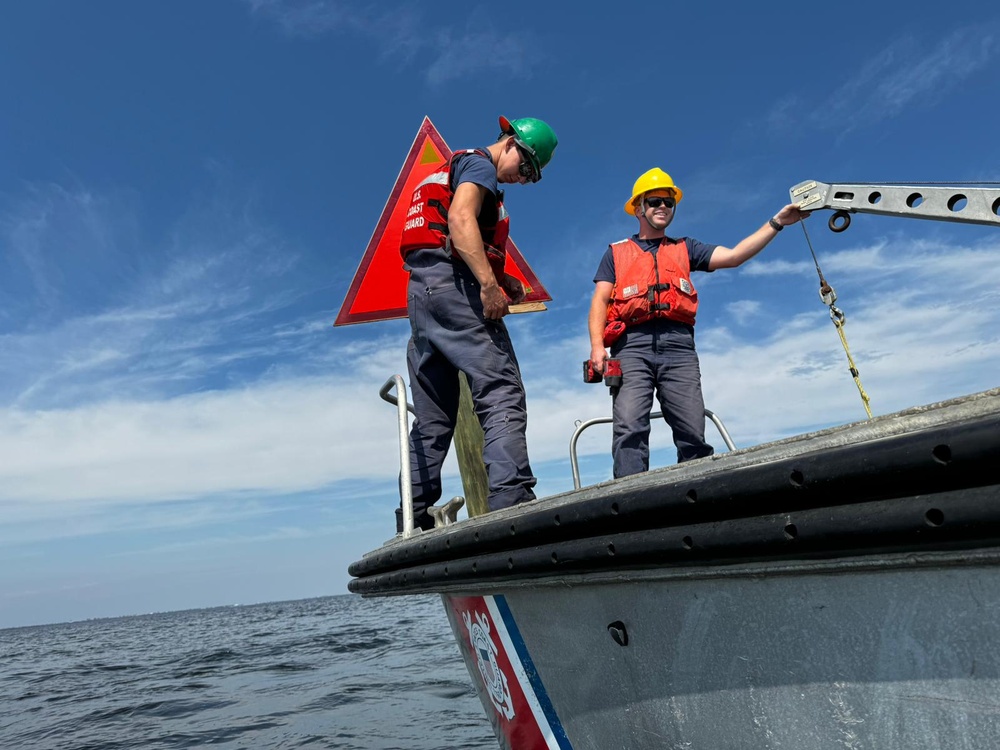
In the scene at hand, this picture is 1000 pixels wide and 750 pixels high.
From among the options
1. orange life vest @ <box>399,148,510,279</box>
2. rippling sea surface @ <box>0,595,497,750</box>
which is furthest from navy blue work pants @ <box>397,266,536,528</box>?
rippling sea surface @ <box>0,595,497,750</box>

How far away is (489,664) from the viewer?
6.41 feet

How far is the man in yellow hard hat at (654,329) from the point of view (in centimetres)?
291

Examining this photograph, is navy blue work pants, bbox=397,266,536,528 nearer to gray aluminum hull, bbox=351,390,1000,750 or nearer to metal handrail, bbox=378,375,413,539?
metal handrail, bbox=378,375,413,539

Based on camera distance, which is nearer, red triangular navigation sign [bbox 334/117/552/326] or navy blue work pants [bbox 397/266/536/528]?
navy blue work pants [bbox 397/266/536/528]

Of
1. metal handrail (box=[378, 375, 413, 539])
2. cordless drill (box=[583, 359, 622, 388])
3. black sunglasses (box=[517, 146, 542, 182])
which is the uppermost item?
black sunglasses (box=[517, 146, 542, 182])

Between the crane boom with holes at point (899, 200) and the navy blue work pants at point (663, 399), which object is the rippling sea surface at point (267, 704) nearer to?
the navy blue work pants at point (663, 399)

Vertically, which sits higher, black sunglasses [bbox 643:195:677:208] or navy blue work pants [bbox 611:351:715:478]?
black sunglasses [bbox 643:195:677:208]

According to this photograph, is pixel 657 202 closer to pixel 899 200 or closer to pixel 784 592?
pixel 899 200

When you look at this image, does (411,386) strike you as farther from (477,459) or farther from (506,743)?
(506,743)

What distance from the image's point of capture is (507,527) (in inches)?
61.7

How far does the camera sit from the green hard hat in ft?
8.43

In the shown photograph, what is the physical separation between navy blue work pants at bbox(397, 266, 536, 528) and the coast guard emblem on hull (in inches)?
14.7

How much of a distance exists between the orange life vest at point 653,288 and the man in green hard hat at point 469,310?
0.57 metres

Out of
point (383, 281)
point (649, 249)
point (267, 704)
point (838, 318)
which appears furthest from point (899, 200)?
point (267, 704)
